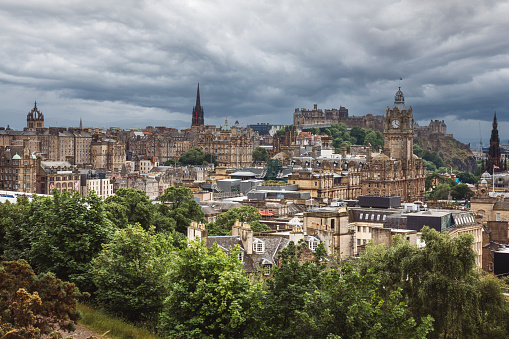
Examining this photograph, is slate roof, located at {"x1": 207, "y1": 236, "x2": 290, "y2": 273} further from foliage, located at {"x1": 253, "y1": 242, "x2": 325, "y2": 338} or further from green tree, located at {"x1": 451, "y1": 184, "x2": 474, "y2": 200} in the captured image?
green tree, located at {"x1": 451, "y1": 184, "x2": 474, "y2": 200}

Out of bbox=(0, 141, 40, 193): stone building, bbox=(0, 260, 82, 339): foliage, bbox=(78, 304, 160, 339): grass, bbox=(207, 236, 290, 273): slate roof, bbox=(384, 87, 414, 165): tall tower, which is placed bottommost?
bbox=(78, 304, 160, 339): grass

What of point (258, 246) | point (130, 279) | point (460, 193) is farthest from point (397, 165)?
point (130, 279)

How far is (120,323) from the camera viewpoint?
94.8 feet

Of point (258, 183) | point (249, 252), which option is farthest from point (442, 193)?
point (249, 252)

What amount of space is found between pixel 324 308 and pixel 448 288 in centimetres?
1359

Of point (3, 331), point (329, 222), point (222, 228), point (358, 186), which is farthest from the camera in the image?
point (358, 186)

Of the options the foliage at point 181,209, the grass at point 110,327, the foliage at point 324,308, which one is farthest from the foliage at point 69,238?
the foliage at point 181,209

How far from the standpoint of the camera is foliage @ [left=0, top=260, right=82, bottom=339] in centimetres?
2086

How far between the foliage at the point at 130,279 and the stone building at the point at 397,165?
348 ft

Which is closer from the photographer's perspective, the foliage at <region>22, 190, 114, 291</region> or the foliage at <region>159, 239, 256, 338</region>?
the foliage at <region>159, 239, 256, 338</region>

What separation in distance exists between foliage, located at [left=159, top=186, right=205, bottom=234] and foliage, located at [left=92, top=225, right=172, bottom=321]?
1692 inches

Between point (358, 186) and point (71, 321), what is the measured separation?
115 m

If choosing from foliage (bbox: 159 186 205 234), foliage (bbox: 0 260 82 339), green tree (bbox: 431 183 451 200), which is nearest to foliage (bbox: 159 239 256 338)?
foliage (bbox: 0 260 82 339)

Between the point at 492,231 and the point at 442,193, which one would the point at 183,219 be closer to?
the point at 492,231
